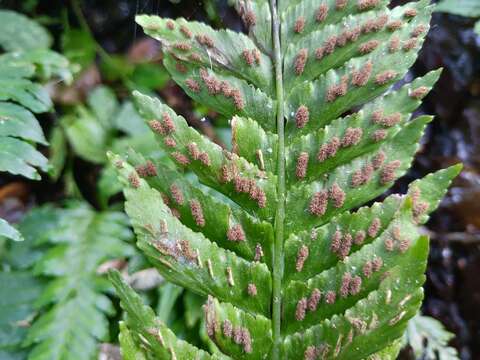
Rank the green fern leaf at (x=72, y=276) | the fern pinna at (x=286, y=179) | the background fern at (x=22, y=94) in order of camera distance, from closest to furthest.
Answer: the fern pinna at (x=286, y=179) → the background fern at (x=22, y=94) → the green fern leaf at (x=72, y=276)

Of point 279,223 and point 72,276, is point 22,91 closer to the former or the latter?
point 72,276

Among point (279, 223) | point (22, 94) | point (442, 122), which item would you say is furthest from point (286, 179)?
point (442, 122)

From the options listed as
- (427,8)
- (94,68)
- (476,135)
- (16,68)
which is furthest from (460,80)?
(16,68)

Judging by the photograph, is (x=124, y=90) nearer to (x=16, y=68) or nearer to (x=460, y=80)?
(x=16, y=68)

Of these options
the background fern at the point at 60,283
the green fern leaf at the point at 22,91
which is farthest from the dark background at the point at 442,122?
the background fern at the point at 60,283

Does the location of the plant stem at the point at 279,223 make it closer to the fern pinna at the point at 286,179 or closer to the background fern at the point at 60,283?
the fern pinna at the point at 286,179

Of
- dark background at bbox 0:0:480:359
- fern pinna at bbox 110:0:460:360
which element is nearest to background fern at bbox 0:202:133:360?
dark background at bbox 0:0:480:359

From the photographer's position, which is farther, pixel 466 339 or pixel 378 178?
pixel 466 339
